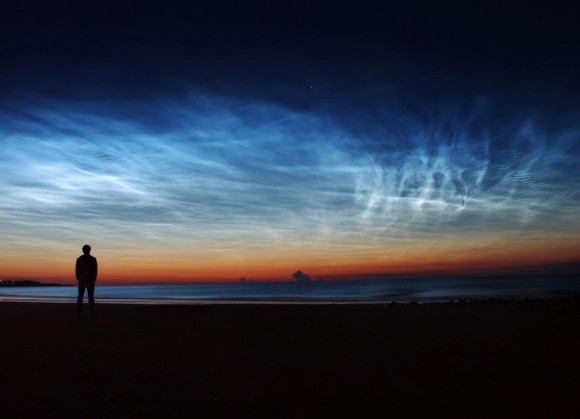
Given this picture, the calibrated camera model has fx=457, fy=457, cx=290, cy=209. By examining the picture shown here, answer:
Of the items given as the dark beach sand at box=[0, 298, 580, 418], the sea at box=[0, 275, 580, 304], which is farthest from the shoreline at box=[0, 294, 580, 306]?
the dark beach sand at box=[0, 298, 580, 418]

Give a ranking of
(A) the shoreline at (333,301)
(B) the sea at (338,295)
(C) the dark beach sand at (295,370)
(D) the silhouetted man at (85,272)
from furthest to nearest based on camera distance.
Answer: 1. (B) the sea at (338,295)
2. (A) the shoreline at (333,301)
3. (D) the silhouetted man at (85,272)
4. (C) the dark beach sand at (295,370)

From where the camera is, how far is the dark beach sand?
17.3 feet

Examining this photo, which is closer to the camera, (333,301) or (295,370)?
(295,370)

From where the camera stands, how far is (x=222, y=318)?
14367mm

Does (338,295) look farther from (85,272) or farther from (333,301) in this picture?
(85,272)

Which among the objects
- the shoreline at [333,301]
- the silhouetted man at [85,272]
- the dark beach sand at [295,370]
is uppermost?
the silhouetted man at [85,272]

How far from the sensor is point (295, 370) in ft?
23.2

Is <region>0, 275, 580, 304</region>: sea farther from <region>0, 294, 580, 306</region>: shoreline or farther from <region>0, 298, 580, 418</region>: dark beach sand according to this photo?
<region>0, 298, 580, 418</region>: dark beach sand

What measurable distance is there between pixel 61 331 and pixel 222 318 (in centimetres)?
463

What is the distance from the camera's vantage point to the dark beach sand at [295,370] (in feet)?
17.3

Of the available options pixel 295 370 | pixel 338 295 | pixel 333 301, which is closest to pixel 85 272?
pixel 295 370

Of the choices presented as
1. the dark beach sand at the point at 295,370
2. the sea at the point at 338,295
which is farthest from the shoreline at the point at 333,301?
the dark beach sand at the point at 295,370

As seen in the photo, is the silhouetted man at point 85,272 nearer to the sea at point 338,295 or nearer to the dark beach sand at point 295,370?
the dark beach sand at point 295,370

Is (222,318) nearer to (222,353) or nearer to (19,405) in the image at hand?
(222,353)
